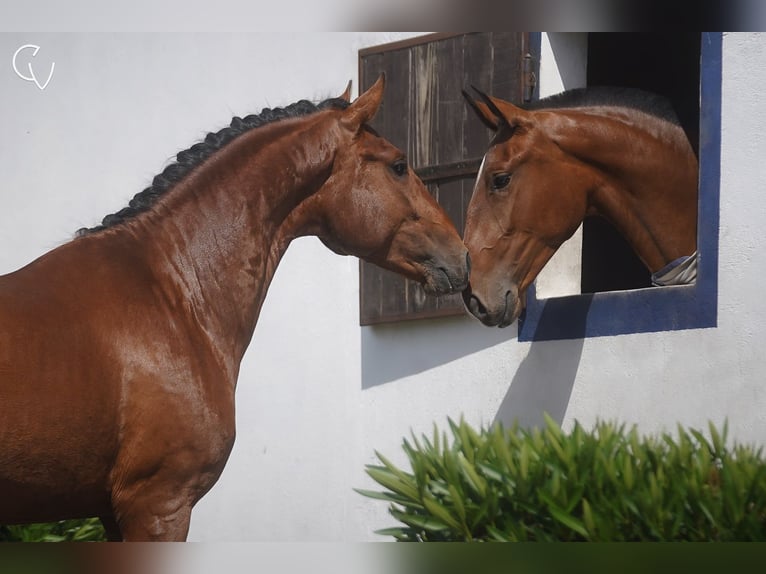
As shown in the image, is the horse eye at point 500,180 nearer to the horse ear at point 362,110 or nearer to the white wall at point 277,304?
the white wall at point 277,304

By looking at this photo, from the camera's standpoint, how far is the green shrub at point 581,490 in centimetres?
616

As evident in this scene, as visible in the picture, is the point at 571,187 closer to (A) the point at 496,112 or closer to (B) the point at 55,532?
(A) the point at 496,112

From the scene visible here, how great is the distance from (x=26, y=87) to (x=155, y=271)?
240 centimetres

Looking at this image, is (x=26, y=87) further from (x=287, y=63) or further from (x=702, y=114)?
(x=702, y=114)

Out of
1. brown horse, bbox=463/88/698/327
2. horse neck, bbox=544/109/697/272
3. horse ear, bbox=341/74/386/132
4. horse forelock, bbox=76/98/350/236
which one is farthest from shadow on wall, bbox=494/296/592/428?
horse forelock, bbox=76/98/350/236

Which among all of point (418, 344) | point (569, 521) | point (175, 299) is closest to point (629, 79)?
point (418, 344)

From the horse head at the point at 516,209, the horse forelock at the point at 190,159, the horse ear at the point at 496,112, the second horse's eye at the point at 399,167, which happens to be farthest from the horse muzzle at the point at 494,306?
the horse forelock at the point at 190,159

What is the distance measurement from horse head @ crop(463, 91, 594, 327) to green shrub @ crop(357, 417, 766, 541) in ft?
2.44

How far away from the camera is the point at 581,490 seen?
621cm

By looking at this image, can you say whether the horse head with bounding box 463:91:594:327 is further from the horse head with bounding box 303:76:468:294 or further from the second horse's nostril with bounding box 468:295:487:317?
the horse head with bounding box 303:76:468:294

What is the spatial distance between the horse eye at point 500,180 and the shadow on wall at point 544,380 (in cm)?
70

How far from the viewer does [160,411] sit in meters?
5.69

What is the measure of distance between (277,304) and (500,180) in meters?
1.61

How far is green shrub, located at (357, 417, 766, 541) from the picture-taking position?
616cm
